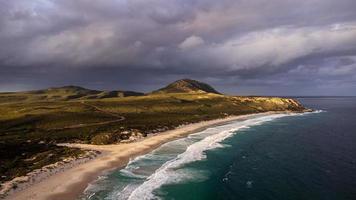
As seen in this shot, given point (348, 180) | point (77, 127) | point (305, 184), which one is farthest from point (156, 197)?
point (77, 127)

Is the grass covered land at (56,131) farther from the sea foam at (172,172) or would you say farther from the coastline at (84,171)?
the sea foam at (172,172)

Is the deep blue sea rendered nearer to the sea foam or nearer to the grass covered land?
the sea foam

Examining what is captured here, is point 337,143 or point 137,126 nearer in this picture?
point 337,143

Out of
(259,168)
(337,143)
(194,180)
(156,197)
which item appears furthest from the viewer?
(337,143)

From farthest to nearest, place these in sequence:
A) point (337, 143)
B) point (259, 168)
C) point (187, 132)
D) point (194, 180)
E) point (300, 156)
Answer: point (187, 132), point (337, 143), point (300, 156), point (259, 168), point (194, 180)

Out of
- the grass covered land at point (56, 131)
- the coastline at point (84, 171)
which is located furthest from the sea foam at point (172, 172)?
the grass covered land at point (56, 131)

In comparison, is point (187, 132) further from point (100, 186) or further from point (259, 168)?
point (100, 186)

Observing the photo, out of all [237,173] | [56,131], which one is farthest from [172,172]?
[56,131]

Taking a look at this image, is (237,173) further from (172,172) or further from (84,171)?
(84,171)
